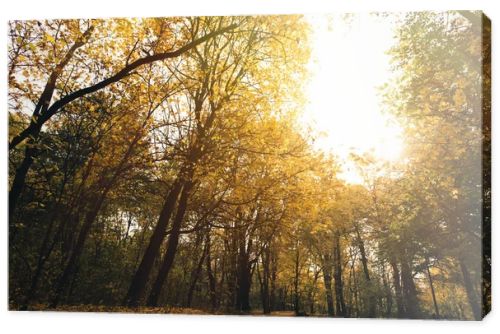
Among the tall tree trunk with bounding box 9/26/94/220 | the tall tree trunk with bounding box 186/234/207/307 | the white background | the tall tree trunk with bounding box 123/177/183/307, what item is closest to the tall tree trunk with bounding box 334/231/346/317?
the white background

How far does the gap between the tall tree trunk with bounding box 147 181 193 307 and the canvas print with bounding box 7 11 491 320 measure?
2 centimetres

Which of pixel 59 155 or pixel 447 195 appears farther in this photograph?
pixel 59 155

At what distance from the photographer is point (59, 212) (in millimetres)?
5387

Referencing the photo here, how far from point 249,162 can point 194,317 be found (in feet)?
6.64

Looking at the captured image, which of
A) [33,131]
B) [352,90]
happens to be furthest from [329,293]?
[33,131]

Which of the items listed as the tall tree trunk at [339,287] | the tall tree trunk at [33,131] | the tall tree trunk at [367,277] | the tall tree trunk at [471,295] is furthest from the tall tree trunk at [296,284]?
the tall tree trunk at [33,131]

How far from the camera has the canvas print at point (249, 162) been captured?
492 cm

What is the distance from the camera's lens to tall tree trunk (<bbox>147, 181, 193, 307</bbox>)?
529cm

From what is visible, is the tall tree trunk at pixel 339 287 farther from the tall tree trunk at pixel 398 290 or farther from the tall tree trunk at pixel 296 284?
the tall tree trunk at pixel 398 290

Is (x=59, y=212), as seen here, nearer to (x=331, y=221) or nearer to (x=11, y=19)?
(x=11, y=19)

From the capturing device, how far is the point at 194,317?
5191 mm

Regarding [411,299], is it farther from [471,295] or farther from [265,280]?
[265,280]
